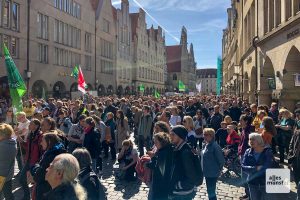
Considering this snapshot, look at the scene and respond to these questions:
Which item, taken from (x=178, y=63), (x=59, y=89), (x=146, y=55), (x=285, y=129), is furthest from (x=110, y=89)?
(x=178, y=63)

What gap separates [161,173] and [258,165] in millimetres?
1835

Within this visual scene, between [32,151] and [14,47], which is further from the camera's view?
[14,47]

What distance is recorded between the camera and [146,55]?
67625mm

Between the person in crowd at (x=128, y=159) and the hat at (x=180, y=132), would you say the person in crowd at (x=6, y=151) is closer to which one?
the hat at (x=180, y=132)

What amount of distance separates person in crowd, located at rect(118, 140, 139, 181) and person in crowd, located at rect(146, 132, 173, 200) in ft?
13.9

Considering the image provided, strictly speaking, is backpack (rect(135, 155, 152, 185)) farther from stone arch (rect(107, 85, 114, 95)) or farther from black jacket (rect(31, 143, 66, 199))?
stone arch (rect(107, 85, 114, 95))

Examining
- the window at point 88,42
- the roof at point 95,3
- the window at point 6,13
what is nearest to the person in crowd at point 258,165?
the window at point 6,13

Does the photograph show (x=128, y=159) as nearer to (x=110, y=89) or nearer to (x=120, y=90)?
(x=110, y=89)

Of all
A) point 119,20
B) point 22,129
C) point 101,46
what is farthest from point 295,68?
point 119,20

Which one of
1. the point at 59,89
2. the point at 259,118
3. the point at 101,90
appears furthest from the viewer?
the point at 101,90

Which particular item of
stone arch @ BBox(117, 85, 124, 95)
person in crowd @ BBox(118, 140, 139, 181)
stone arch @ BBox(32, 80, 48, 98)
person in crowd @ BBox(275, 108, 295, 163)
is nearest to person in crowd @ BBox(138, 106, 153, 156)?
person in crowd @ BBox(118, 140, 139, 181)

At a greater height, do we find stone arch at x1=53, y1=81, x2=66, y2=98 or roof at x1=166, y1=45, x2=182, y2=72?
roof at x1=166, y1=45, x2=182, y2=72

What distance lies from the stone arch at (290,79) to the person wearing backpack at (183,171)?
11.3 m

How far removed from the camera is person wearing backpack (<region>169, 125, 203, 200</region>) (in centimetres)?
451
